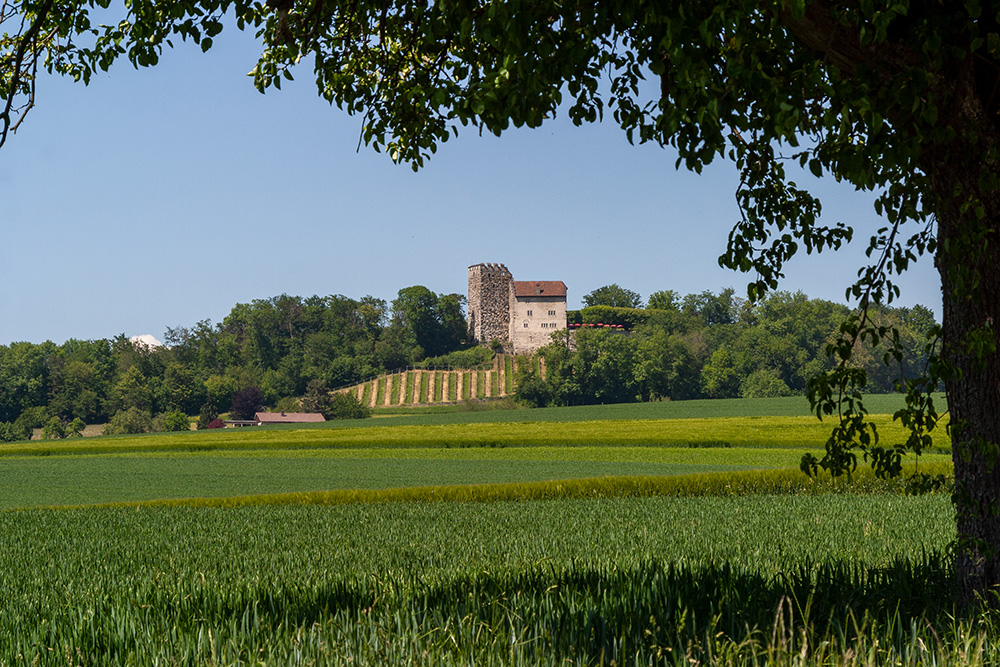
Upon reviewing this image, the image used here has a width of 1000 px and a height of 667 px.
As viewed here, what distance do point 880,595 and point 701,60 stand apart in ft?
12.9

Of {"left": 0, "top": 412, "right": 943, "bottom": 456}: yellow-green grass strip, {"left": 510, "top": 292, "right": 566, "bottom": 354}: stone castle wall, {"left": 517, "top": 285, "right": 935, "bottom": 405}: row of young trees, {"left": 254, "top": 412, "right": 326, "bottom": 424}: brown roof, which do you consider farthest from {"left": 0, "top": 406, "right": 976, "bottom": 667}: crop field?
{"left": 510, "top": 292, "right": 566, "bottom": 354}: stone castle wall

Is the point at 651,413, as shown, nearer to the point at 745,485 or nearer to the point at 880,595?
the point at 745,485

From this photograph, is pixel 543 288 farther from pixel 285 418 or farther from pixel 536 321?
pixel 285 418

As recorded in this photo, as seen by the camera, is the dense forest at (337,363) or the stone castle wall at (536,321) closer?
the dense forest at (337,363)

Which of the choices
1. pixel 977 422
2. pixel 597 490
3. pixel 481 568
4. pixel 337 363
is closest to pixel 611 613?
pixel 977 422

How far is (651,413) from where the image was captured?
76.2 metres

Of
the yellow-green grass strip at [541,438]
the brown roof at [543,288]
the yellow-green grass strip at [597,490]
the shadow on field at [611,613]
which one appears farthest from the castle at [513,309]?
the shadow on field at [611,613]

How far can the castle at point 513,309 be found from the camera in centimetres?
13838

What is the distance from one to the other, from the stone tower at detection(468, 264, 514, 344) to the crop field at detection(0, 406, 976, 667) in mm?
113273

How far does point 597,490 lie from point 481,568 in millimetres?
13588

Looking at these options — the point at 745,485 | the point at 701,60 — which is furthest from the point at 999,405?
the point at 745,485

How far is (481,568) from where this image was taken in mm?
8180

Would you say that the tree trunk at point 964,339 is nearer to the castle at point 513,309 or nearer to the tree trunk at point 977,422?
the tree trunk at point 977,422

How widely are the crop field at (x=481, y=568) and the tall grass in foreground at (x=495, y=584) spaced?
0.04 m
